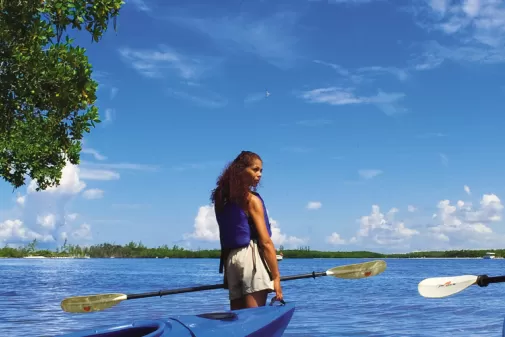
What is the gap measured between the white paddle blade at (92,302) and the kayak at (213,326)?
61.8 inches

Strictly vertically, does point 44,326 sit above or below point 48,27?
below

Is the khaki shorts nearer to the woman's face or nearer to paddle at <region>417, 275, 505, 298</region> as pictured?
the woman's face

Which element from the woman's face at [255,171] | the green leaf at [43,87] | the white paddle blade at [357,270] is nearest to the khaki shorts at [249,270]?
the woman's face at [255,171]

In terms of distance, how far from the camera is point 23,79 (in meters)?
9.60

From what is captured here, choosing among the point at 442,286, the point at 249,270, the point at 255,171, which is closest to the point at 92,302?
the point at 249,270

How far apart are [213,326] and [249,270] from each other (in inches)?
21.1

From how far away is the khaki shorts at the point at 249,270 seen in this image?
499 cm

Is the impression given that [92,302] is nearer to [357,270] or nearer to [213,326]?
[213,326]

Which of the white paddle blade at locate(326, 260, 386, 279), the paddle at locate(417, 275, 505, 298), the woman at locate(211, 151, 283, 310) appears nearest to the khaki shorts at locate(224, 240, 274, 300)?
the woman at locate(211, 151, 283, 310)

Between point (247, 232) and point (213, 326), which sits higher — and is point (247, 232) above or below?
above

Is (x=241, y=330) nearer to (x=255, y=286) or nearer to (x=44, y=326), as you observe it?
(x=255, y=286)

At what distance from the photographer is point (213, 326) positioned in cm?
486

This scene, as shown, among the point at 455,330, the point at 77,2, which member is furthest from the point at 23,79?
the point at 455,330

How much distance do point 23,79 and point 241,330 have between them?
21.3ft
